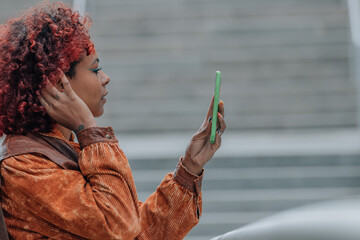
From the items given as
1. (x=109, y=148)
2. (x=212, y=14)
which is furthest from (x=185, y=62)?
(x=109, y=148)

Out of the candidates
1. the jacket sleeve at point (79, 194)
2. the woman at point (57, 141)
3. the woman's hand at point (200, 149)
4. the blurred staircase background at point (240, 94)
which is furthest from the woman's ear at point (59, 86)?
the blurred staircase background at point (240, 94)

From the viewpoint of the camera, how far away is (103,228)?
111 centimetres

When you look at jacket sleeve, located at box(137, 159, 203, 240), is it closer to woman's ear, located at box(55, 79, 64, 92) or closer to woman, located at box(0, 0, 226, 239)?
woman, located at box(0, 0, 226, 239)

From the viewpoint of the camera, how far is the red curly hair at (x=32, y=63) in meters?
1.20

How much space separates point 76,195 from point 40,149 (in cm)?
12

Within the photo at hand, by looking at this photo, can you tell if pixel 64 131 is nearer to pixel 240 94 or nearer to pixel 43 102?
pixel 43 102

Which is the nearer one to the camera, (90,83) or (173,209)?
(90,83)

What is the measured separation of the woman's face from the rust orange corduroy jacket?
11 centimetres

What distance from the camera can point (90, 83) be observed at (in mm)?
1283

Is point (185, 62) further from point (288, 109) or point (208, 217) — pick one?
point (208, 217)

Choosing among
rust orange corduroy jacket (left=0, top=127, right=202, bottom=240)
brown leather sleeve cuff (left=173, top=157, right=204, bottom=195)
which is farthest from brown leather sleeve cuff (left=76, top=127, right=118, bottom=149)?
brown leather sleeve cuff (left=173, top=157, right=204, bottom=195)

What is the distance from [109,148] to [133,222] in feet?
0.46

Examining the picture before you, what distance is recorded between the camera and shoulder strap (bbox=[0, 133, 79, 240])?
1153 mm

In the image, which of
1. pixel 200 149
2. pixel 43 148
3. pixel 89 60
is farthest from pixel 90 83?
pixel 200 149
